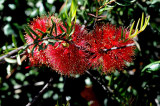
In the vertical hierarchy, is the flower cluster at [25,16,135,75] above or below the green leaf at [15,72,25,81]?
above

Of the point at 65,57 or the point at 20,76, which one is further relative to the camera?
the point at 20,76

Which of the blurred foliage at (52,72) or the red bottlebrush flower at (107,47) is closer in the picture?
the red bottlebrush flower at (107,47)

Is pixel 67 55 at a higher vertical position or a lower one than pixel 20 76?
higher

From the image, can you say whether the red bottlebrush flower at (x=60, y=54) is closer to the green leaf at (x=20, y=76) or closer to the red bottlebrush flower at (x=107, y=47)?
the red bottlebrush flower at (x=107, y=47)

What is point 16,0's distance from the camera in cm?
110

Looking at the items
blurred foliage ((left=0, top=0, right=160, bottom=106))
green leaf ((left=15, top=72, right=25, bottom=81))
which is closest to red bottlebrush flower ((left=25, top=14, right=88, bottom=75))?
blurred foliage ((left=0, top=0, right=160, bottom=106))

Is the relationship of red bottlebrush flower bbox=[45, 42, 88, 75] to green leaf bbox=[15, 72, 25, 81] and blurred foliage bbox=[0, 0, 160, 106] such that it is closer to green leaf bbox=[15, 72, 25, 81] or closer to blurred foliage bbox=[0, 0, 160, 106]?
blurred foliage bbox=[0, 0, 160, 106]

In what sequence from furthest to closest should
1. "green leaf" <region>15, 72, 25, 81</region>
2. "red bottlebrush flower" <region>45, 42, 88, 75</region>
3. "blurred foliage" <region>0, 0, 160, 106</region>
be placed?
"green leaf" <region>15, 72, 25, 81</region>
"blurred foliage" <region>0, 0, 160, 106</region>
"red bottlebrush flower" <region>45, 42, 88, 75</region>

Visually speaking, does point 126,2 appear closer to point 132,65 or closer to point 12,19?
point 132,65

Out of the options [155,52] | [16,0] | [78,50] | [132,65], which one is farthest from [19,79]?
[155,52]

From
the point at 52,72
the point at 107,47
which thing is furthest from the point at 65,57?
the point at 52,72

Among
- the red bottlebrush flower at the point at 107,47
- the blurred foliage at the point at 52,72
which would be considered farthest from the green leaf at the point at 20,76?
the red bottlebrush flower at the point at 107,47

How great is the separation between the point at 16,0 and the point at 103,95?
2.79ft

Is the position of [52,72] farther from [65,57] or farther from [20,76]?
[65,57]
